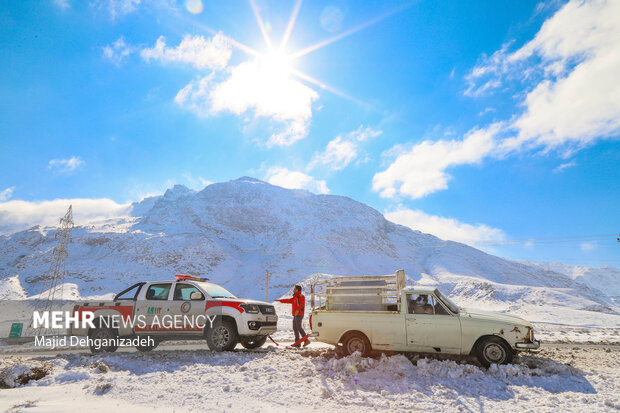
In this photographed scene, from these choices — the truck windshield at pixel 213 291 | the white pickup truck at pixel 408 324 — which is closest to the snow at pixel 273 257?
the truck windshield at pixel 213 291

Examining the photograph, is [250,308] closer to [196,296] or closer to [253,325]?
[253,325]

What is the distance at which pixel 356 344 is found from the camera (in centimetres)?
868

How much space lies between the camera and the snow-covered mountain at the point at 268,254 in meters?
62.5

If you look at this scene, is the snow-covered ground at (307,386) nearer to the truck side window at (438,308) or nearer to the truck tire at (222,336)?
the truck tire at (222,336)

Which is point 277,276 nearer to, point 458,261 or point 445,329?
point 458,261

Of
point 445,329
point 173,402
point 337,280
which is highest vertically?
point 337,280

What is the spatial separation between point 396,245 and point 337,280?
103 m

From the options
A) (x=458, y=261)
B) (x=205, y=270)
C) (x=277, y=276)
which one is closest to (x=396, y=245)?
(x=458, y=261)

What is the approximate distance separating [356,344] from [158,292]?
6150mm

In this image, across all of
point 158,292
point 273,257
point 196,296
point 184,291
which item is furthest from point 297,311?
point 273,257

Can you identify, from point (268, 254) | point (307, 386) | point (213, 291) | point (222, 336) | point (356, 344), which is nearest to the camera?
point (307, 386)

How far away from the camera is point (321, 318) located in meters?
9.09

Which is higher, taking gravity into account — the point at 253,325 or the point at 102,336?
the point at 253,325

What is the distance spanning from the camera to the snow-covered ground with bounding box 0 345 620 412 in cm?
561
